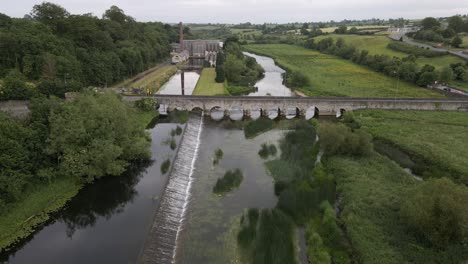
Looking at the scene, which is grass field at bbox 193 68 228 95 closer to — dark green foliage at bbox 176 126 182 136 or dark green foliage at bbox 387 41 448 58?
dark green foliage at bbox 176 126 182 136

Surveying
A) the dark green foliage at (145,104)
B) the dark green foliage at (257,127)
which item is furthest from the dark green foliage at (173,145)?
the dark green foliage at (145,104)

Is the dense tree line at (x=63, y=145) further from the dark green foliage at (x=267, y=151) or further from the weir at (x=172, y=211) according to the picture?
the dark green foliage at (x=267, y=151)

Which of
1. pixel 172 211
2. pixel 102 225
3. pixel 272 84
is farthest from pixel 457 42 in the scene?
pixel 102 225

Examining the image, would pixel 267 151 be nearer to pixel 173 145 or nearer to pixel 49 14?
pixel 173 145

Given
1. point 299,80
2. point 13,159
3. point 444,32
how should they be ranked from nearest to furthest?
1. point 13,159
2. point 299,80
3. point 444,32

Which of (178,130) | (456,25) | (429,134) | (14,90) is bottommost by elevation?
(178,130)

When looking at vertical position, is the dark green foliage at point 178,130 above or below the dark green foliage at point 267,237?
above
